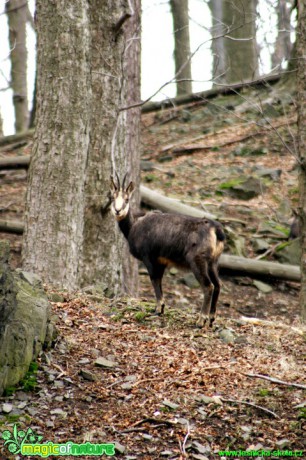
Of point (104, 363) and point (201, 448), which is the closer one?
point (201, 448)

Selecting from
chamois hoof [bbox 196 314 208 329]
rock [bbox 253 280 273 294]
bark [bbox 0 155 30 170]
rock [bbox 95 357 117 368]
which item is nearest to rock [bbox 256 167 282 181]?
rock [bbox 253 280 273 294]

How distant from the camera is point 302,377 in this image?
5980 mm

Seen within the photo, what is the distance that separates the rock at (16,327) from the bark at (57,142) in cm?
191

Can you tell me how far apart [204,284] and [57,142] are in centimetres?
257

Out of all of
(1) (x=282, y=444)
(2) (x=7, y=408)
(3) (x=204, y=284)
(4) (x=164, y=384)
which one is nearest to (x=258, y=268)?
(3) (x=204, y=284)

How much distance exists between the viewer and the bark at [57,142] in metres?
7.79

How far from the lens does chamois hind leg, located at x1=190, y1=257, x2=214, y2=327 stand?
725 cm

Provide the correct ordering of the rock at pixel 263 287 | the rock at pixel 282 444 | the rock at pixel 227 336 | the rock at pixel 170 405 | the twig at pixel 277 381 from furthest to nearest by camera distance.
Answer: the rock at pixel 263 287, the rock at pixel 227 336, the twig at pixel 277 381, the rock at pixel 170 405, the rock at pixel 282 444

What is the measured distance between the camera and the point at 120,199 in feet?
26.6

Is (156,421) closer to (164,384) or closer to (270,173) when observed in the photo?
(164,384)

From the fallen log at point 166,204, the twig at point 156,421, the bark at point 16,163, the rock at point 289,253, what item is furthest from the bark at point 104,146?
the rock at point 289,253

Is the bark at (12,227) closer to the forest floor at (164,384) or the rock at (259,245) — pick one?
the forest floor at (164,384)

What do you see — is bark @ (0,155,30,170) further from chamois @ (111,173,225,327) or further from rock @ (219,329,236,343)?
rock @ (219,329,236,343)

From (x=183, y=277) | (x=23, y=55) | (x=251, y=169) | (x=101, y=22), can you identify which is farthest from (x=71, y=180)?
(x=23, y=55)
